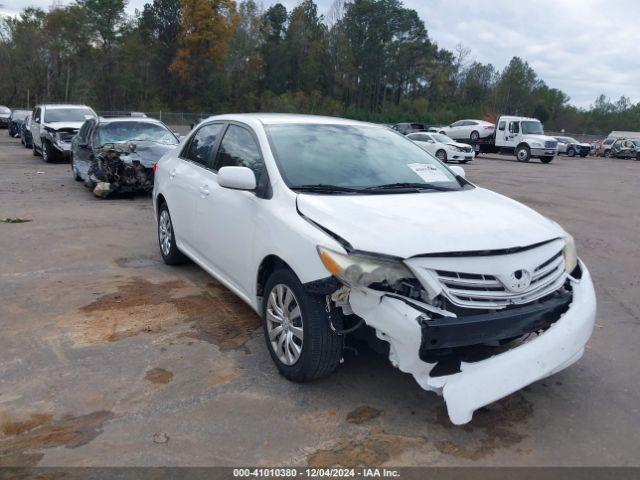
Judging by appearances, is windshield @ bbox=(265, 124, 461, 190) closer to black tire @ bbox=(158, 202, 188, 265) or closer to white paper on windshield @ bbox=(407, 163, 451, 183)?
white paper on windshield @ bbox=(407, 163, 451, 183)

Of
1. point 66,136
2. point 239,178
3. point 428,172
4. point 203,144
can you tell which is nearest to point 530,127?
point 66,136

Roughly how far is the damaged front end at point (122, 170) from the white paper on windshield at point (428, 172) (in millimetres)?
7668

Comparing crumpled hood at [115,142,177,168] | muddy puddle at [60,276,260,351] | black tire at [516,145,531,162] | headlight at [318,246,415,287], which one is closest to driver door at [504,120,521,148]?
black tire at [516,145,531,162]

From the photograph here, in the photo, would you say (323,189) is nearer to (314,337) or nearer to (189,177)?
(314,337)

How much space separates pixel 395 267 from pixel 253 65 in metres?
70.0

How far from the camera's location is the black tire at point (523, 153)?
30.3 m

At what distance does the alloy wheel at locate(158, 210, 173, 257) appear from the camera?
616 cm

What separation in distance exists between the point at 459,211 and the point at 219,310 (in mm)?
2370

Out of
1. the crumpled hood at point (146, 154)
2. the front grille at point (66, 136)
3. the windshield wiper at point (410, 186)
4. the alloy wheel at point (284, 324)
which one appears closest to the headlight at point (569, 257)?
the windshield wiper at point (410, 186)

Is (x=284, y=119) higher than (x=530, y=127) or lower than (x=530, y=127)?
lower

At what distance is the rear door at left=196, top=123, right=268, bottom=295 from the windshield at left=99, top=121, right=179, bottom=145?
7.34 m

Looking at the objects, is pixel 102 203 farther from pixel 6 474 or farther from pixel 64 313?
pixel 6 474

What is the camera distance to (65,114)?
59.7 ft

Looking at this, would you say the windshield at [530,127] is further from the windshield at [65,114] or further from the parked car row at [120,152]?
the parked car row at [120,152]
